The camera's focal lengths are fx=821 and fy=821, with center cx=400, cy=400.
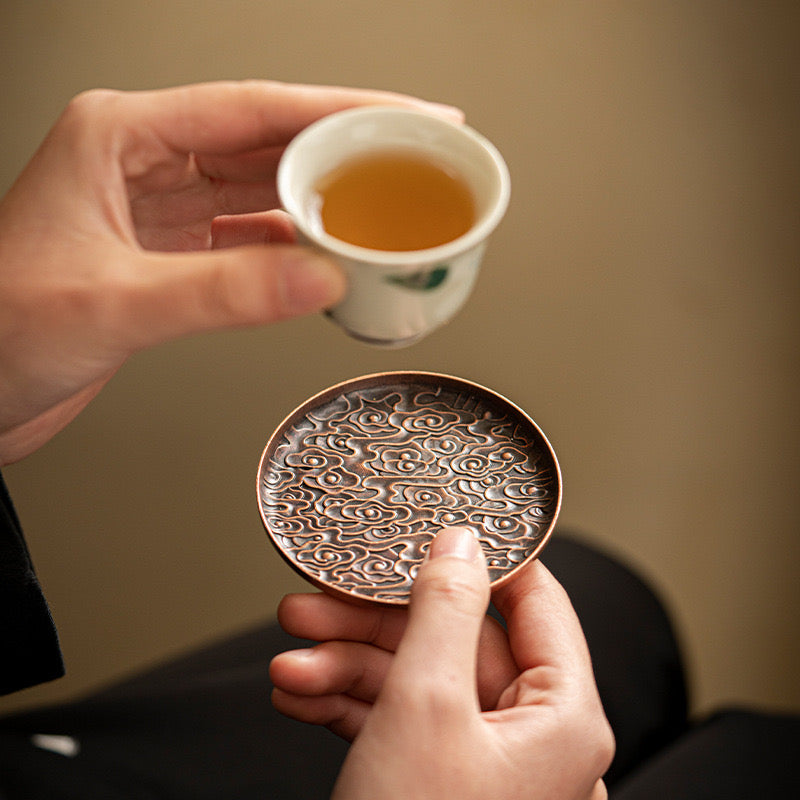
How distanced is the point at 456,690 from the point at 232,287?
42 cm

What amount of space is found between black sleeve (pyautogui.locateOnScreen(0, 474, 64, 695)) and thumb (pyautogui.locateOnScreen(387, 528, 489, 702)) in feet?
1.55

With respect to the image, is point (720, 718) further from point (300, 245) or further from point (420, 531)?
point (300, 245)

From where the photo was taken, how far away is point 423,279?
71cm

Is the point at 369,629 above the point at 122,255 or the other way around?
the other way around

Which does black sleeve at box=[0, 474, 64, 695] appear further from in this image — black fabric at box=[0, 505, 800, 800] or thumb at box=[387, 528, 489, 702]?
thumb at box=[387, 528, 489, 702]

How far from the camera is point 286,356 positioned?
168cm

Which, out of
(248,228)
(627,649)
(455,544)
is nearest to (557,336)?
(627,649)

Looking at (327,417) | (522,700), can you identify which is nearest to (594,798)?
(522,700)

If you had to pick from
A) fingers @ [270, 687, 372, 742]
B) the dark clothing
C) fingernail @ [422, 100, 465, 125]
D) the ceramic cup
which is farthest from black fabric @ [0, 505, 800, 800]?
fingernail @ [422, 100, 465, 125]

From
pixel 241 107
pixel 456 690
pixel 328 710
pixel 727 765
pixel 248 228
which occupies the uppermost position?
pixel 241 107

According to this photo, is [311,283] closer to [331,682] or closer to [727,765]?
[331,682]

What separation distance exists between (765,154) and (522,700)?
4.05 feet

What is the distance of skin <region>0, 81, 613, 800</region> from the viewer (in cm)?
73

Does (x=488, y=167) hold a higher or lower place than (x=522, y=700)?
higher
